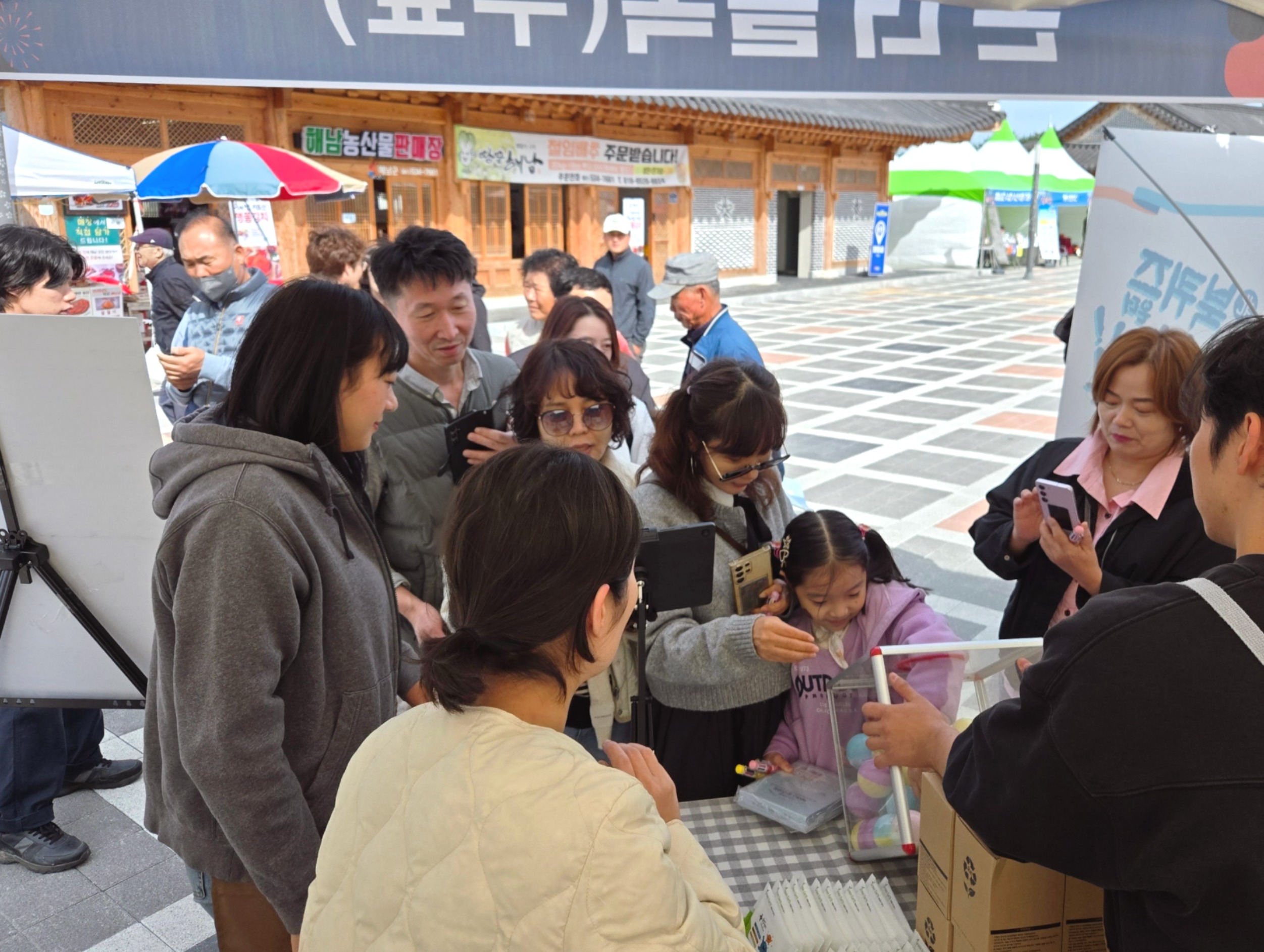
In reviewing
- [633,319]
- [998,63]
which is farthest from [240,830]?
[633,319]

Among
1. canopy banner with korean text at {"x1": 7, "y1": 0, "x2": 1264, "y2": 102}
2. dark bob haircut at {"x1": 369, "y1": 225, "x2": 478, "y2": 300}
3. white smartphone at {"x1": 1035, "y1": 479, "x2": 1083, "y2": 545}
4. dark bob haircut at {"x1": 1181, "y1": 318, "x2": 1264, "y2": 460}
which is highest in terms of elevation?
canopy banner with korean text at {"x1": 7, "y1": 0, "x2": 1264, "y2": 102}

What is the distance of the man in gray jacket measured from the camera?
2.19 meters

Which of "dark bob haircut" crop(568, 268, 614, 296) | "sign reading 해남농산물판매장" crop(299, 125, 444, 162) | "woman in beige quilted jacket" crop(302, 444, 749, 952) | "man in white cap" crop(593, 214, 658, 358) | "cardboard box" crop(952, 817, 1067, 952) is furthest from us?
"sign reading 해남농산물판매장" crop(299, 125, 444, 162)

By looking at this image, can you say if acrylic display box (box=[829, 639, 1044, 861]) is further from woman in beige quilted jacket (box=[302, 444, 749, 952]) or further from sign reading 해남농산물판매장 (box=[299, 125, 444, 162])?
sign reading 해남농산물판매장 (box=[299, 125, 444, 162])

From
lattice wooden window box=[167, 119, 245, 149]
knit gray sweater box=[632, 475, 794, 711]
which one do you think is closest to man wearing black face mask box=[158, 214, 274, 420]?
knit gray sweater box=[632, 475, 794, 711]

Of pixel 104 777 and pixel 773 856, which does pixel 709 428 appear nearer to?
pixel 773 856

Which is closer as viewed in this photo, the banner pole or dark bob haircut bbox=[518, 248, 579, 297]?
dark bob haircut bbox=[518, 248, 579, 297]

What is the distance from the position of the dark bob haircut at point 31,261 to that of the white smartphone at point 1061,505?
285cm

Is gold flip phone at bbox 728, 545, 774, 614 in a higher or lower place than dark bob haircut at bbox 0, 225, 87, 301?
lower

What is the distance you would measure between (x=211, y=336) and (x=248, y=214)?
307 inches

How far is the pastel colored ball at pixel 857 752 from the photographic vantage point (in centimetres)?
170

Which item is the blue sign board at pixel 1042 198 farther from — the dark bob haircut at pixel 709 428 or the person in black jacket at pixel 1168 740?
the person in black jacket at pixel 1168 740

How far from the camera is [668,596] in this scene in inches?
63.4

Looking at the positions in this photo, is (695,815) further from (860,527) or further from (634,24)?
(634,24)
